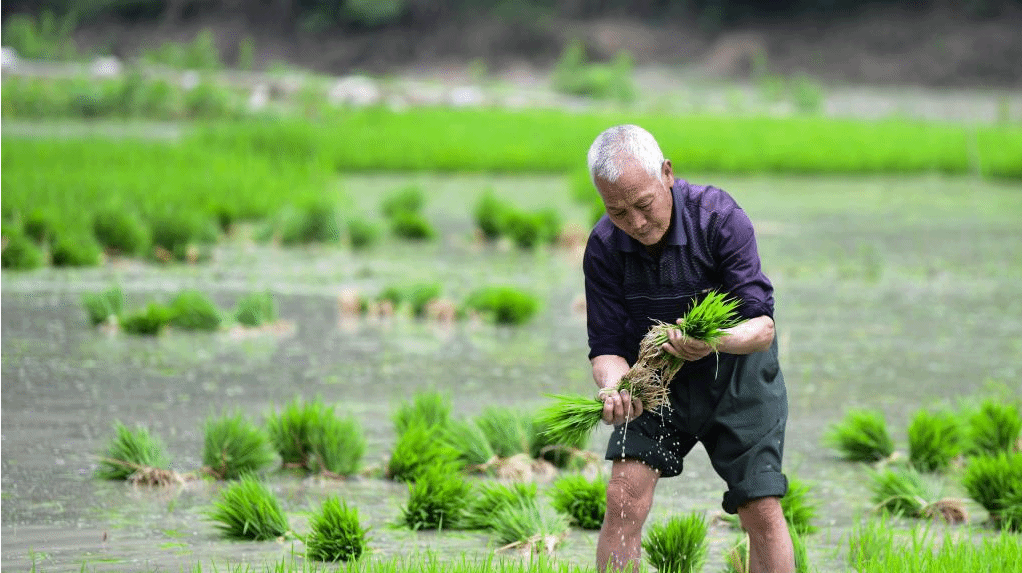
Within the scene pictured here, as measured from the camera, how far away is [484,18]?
44.7 meters

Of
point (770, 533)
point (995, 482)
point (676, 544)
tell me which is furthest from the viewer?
point (995, 482)

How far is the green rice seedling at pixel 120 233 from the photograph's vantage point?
10203 mm

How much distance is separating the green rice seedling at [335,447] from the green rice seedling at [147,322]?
108 inches

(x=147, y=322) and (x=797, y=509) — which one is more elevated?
(x=147, y=322)

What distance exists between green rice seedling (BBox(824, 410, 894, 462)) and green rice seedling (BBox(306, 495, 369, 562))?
2.05 m

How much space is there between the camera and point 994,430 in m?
5.22

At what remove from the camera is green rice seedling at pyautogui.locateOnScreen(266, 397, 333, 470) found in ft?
16.3

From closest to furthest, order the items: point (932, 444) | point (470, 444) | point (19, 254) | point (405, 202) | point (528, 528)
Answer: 1. point (528, 528)
2. point (470, 444)
3. point (932, 444)
4. point (19, 254)
5. point (405, 202)

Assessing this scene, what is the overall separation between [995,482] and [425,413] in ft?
6.07

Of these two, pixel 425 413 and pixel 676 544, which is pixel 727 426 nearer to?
pixel 676 544

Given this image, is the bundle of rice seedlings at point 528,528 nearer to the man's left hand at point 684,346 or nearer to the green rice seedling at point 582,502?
the green rice seedling at point 582,502

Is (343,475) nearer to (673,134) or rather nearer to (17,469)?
(17,469)

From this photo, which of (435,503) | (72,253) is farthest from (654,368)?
(72,253)

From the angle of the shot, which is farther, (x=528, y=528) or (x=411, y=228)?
(x=411, y=228)
